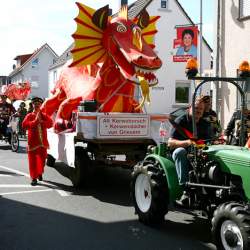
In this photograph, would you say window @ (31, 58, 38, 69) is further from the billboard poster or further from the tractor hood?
the tractor hood

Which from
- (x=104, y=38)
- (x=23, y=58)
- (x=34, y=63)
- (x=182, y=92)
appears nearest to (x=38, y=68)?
(x=34, y=63)

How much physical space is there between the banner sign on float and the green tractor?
1782 mm

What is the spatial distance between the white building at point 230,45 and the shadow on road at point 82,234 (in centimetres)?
994

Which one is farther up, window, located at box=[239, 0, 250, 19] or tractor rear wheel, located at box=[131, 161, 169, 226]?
window, located at box=[239, 0, 250, 19]

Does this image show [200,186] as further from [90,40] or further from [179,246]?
[90,40]

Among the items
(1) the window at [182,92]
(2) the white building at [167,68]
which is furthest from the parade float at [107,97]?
(1) the window at [182,92]

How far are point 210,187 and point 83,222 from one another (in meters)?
1.92

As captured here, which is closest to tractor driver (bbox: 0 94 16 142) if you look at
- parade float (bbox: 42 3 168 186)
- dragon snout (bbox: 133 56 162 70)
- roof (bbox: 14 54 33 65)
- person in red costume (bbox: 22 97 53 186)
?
parade float (bbox: 42 3 168 186)

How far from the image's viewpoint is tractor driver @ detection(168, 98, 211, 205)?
558cm

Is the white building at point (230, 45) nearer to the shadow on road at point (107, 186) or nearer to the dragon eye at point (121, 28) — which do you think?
the shadow on road at point (107, 186)

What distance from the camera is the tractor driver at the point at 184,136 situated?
5582mm

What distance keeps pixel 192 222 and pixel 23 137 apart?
644 inches

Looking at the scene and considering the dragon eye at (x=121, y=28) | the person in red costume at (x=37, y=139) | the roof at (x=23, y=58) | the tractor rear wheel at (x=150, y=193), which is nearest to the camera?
the tractor rear wheel at (x=150, y=193)

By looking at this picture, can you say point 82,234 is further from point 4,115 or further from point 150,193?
point 4,115
